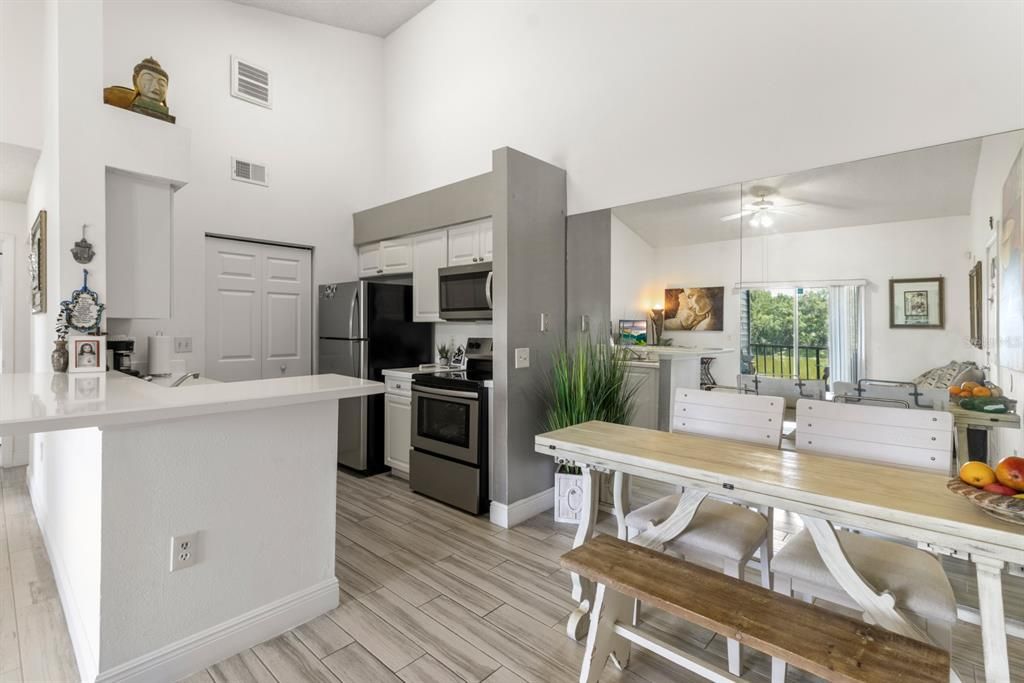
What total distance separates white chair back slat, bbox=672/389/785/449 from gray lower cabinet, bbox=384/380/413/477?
7.36 ft

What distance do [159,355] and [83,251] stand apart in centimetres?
98

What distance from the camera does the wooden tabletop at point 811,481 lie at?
3.90ft

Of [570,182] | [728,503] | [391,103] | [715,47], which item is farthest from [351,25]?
[728,503]

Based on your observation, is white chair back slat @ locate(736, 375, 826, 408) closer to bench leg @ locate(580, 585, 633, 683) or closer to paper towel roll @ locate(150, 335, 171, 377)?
bench leg @ locate(580, 585, 633, 683)

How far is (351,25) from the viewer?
4898 mm

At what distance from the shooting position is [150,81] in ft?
9.59

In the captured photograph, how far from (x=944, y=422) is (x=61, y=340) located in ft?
12.6

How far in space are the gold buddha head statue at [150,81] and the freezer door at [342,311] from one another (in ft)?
5.85

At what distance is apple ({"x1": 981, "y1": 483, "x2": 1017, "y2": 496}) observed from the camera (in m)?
1.20

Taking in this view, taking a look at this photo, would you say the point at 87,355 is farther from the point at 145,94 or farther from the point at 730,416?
the point at 730,416

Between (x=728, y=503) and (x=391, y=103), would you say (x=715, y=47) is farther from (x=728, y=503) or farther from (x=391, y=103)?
(x=391, y=103)

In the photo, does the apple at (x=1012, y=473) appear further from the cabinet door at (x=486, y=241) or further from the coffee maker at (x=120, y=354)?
the coffee maker at (x=120, y=354)

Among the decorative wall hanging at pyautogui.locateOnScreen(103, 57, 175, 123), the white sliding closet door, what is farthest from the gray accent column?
the white sliding closet door

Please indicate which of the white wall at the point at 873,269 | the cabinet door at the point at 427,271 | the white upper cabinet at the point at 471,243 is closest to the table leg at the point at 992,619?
the white wall at the point at 873,269
